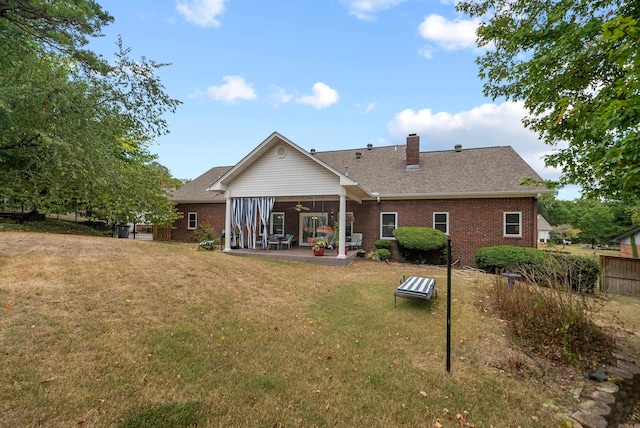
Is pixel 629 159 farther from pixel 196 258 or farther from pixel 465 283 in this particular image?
pixel 196 258

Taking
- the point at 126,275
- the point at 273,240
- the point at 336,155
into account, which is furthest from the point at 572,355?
the point at 336,155

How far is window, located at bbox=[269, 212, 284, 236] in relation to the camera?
57.2 feet

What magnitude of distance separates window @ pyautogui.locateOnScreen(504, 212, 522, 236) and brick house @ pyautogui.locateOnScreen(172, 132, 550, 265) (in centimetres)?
4

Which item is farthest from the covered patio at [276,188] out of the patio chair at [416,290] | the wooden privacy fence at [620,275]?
the wooden privacy fence at [620,275]

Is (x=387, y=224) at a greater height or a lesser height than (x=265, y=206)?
lesser

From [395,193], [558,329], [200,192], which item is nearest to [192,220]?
[200,192]

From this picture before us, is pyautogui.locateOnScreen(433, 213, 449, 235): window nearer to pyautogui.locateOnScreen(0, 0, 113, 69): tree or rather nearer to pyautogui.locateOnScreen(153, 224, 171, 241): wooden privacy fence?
pyautogui.locateOnScreen(0, 0, 113, 69): tree

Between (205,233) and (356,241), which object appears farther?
(205,233)

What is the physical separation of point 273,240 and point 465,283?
28.0 ft

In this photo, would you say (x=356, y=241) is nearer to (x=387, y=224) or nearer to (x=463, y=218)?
(x=387, y=224)

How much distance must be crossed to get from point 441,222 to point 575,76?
8.79m

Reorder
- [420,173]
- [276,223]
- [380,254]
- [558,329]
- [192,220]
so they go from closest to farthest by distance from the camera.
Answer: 1. [558,329]
2. [380,254]
3. [420,173]
4. [276,223]
5. [192,220]

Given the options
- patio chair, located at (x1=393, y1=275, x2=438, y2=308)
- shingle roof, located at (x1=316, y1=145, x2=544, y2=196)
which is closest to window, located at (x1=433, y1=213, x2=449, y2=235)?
shingle roof, located at (x1=316, y1=145, x2=544, y2=196)

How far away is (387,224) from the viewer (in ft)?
49.5
